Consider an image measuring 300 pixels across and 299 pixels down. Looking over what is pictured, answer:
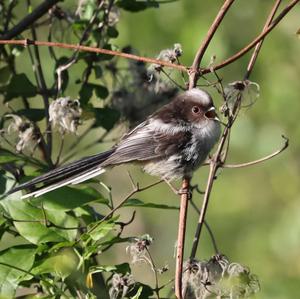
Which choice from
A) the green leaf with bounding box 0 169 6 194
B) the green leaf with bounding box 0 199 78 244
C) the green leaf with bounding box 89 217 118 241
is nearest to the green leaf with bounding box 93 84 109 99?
the green leaf with bounding box 0 169 6 194

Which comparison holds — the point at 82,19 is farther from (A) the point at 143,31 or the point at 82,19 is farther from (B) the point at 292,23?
(B) the point at 292,23

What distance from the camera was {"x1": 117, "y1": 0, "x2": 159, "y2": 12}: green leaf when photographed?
12.6 feet

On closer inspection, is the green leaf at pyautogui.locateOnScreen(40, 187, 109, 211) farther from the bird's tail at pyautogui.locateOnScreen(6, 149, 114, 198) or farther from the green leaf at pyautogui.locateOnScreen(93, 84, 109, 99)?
the green leaf at pyautogui.locateOnScreen(93, 84, 109, 99)

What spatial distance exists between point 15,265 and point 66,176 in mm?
641

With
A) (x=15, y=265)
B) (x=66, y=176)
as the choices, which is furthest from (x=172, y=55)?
(x=15, y=265)

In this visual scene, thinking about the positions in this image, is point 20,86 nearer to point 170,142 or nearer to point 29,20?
point 29,20

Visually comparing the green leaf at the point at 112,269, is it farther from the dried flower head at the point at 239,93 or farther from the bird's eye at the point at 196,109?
the bird's eye at the point at 196,109

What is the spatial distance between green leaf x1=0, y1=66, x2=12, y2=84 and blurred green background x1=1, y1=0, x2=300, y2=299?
79 centimetres

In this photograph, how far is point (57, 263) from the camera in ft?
8.07

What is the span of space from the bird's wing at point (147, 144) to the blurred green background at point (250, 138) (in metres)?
0.93

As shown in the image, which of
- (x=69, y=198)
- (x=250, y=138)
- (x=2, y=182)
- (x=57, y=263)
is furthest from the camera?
(x=250, y=138)

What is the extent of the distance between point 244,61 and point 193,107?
248 cm

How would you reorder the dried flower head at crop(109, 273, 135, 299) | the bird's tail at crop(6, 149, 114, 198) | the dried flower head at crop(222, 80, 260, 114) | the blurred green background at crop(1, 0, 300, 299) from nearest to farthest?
the dried flower head at crop(109, 273, 135, 299)
the dried flower head at crop(222, 80, 260, 114)
the bird's tail at crop(6, 149, 114, 198)
the blurred green background at crop(1, 0, 300, 299)

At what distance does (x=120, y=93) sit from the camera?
4.02 m
